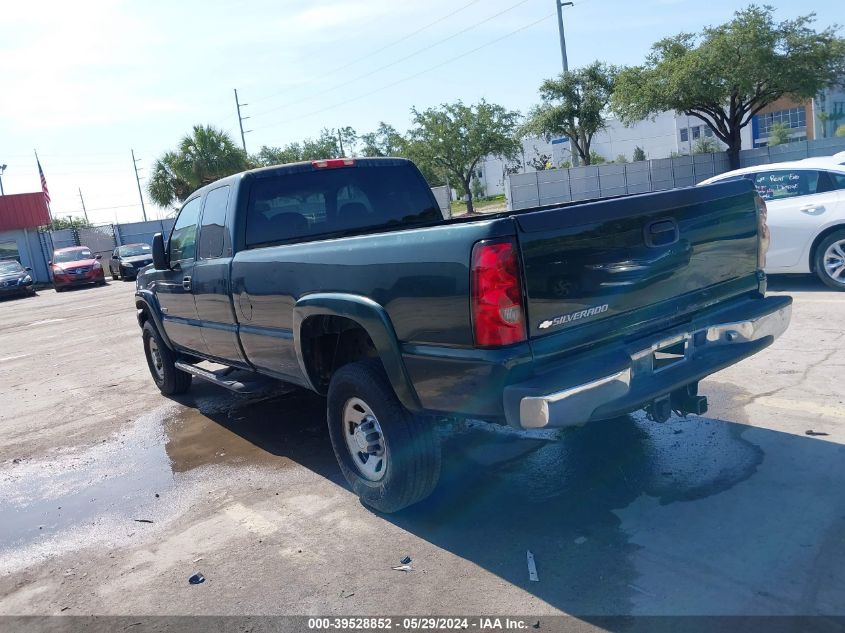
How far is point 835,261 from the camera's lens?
8.82 m

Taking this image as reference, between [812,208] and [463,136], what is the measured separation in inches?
1592

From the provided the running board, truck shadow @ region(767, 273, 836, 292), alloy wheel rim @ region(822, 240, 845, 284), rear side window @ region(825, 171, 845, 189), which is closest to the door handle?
rear side window @ region(825, 171, 845, 189)

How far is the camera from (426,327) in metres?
3.57

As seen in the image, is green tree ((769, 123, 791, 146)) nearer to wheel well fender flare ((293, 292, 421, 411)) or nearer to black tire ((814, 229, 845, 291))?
black tire ((814, 229, 845, 291))

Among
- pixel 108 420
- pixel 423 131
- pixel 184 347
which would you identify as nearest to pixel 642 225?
pixel 184 347

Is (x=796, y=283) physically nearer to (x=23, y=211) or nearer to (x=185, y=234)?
(x=185, y=234)

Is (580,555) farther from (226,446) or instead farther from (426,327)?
(226,446)

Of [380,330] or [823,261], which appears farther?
[823,261]

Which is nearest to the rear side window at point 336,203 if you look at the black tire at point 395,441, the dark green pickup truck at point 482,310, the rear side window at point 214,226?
the dark green pickup truck at point 482,310

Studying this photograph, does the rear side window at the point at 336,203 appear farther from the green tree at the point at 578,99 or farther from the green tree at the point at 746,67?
the green tree at the point at 578,99

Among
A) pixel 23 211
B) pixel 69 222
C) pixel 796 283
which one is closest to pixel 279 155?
pixel 69 222

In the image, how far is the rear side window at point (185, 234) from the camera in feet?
20.3

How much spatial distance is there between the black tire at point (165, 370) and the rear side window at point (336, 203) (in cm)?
263

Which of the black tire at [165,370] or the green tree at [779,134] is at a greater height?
the green tree at [779,134]
